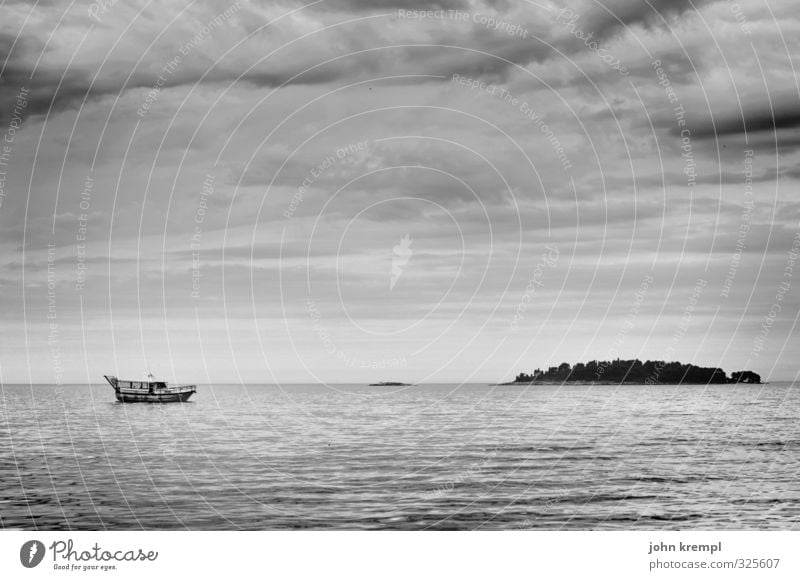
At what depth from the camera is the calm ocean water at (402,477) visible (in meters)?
49.3

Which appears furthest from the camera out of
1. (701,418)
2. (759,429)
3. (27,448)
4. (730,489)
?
(701,418)

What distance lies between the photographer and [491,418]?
15025 centimetres

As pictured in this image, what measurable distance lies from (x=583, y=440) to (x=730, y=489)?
41.4 metres

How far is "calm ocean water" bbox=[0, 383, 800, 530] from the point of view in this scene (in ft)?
162

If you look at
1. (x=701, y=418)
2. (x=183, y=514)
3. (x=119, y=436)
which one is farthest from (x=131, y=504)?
(x=701, y=418)
